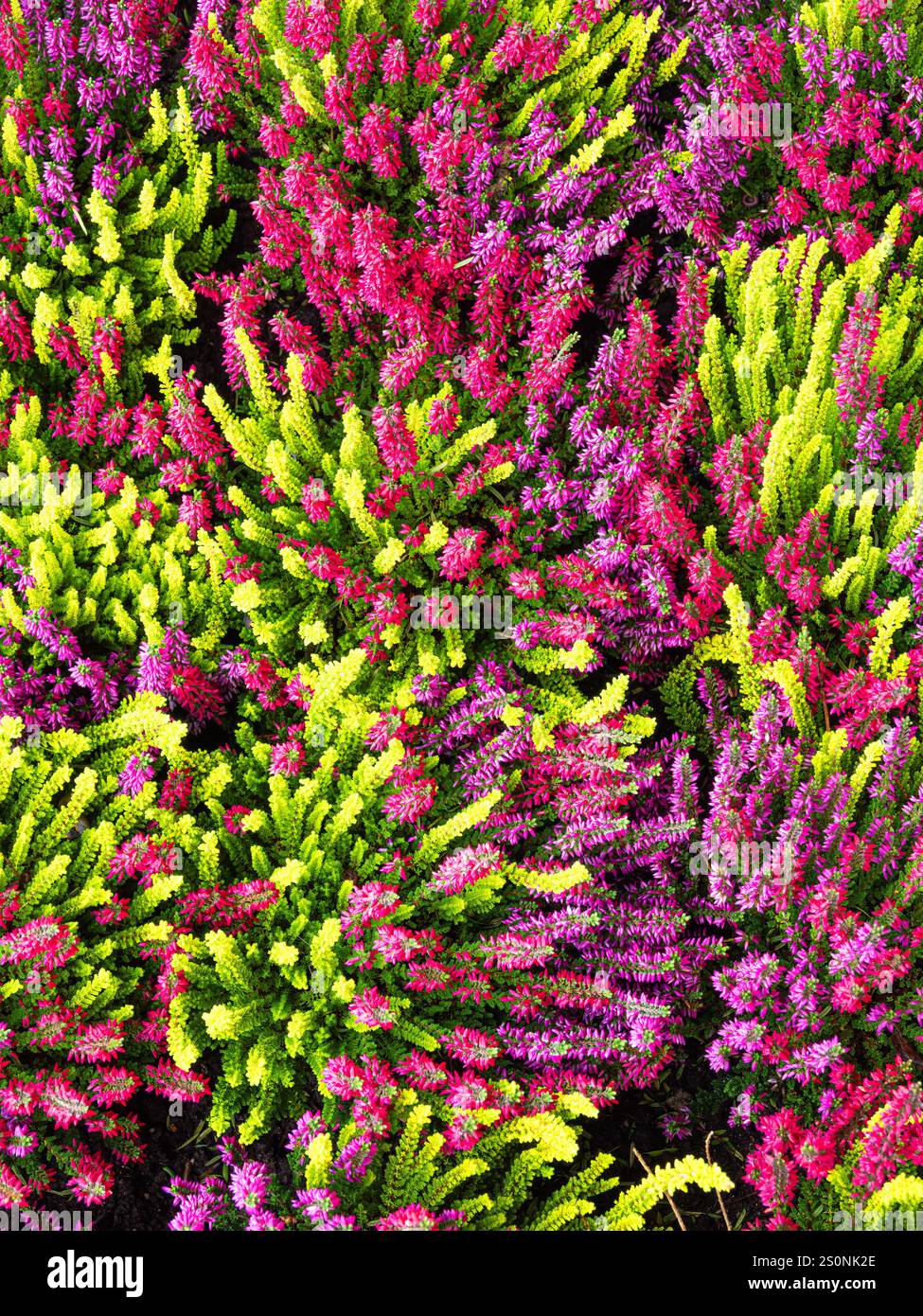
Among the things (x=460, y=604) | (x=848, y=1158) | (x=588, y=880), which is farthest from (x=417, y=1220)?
(x=460, y=604)

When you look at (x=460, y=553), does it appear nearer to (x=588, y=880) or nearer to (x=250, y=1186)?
(x=588, y=880)

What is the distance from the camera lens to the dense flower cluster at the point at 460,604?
9.12ft

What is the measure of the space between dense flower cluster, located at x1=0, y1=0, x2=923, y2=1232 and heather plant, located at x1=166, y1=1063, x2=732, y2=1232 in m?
0.01

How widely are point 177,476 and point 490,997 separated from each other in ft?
5.98

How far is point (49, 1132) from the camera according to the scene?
283cm

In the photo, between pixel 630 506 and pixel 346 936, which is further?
pixel 630 506

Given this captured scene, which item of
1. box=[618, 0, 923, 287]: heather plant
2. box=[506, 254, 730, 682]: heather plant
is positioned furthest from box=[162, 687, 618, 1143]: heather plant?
box=[618, 0, 923, 287]: heather plant

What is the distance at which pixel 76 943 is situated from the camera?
2.81 m

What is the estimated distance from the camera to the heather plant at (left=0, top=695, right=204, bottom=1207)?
2.71m

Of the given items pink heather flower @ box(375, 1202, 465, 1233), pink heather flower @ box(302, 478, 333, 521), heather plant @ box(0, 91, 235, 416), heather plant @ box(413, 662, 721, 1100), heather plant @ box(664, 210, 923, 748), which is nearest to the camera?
pink heather flower @ box(375, 1202, 465, 1233)

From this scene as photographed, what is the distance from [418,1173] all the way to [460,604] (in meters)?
1.56

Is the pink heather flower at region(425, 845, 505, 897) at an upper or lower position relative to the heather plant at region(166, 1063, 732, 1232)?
upper

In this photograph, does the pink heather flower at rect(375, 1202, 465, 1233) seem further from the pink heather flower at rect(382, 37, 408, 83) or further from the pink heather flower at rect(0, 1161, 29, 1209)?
the pink heather flower at rect(382, 37, 408, 83)

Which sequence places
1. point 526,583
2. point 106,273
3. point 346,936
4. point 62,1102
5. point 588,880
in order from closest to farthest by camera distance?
point 62,1102 < point 346,936 < point 588,880 < point 526,583 < point 106,273
